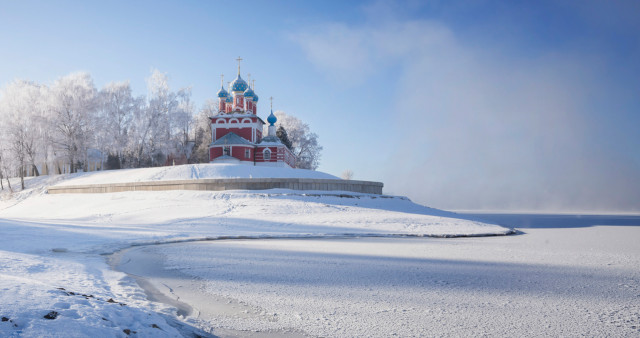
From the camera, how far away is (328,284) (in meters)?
5.37

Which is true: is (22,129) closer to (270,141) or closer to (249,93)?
(249,93)

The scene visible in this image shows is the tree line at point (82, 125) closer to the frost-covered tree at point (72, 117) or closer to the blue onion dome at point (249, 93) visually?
the frost-covered tree at point (72, 117)

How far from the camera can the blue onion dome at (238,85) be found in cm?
4184

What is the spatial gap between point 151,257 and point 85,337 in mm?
5465

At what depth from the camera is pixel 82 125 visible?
3466cm

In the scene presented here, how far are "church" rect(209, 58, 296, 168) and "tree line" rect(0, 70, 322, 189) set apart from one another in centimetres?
497

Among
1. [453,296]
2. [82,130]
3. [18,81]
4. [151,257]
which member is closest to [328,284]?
[453,296]

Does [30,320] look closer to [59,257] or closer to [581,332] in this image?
[581,332]

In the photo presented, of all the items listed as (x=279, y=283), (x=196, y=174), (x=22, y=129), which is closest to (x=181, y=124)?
(x=22, y=129)

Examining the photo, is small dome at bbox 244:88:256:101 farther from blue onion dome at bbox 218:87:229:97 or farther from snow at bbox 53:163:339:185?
snow at bbox 53:163:339:185

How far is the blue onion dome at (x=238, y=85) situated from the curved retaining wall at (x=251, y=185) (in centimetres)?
2093

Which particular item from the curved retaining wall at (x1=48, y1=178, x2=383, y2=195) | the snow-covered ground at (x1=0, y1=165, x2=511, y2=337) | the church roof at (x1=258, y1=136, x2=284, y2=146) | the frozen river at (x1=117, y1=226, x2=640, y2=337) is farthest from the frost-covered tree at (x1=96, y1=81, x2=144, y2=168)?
the frozen river at (x1=117, y1=226, x2=640, y2=337)

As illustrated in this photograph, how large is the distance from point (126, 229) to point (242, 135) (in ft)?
88.1

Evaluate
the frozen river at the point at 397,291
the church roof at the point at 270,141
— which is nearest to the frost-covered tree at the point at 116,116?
the church roof at the point at 270,141
